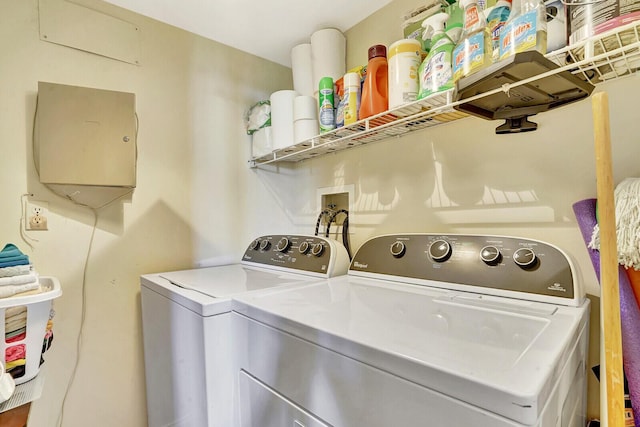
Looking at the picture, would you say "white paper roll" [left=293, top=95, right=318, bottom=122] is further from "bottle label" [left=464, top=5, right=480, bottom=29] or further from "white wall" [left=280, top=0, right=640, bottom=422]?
"bottle label" [left=464, top=5, right=480, bottom=29]

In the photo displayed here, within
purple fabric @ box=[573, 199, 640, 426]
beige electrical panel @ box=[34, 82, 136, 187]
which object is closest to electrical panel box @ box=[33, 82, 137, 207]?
beige electrical panel @ box=[34, 82, 136, 187]

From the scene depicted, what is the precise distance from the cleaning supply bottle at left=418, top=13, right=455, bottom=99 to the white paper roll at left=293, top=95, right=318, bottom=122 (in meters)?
0.62

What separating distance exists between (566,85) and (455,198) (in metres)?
0.52

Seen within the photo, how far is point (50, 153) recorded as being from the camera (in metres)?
1.27

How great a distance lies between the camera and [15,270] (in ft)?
2.93

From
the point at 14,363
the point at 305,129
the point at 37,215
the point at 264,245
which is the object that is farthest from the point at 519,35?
the point at 37,215

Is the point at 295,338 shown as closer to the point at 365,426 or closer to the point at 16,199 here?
the point at 365,426

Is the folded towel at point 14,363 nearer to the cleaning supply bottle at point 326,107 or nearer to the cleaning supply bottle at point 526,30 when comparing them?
the cleaning supply bottle at point 326,107

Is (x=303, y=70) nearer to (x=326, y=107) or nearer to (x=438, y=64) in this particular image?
(x=326, y=107)

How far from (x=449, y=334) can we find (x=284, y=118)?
4.27ft

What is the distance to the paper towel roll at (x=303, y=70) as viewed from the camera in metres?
1.74

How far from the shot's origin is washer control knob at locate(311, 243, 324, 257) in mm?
1384

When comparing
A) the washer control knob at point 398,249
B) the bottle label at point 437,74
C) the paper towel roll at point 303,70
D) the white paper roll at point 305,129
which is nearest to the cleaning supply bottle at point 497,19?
the bottle label at point 437,74

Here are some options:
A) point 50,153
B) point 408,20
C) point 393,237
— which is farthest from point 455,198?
point 50,153
